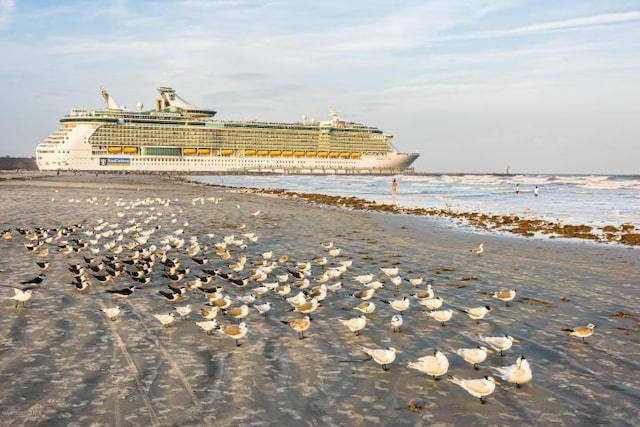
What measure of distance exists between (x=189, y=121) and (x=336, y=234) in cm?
12040

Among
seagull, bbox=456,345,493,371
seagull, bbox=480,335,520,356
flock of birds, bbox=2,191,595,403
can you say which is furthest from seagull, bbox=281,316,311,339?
seagull, bbox=480,335,520,356

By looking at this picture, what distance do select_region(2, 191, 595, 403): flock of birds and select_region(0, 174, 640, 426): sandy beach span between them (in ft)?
0.28

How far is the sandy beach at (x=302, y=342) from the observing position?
6.38m

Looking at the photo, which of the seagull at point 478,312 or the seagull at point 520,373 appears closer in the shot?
the seagull at point 520,373

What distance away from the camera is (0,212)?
28141 mm

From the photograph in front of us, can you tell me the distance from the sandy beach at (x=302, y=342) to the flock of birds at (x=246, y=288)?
86 millimetres

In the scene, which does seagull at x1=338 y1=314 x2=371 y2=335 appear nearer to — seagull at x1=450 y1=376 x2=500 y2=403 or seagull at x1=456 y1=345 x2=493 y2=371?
seagull at x1=456 y1=345 x2=493 y2=371

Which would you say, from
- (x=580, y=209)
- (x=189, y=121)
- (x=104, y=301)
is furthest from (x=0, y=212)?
(x=189, y=121)

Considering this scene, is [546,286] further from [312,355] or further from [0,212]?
[0,212]

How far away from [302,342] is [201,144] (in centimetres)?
13267

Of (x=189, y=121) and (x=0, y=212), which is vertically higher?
(x=189, y=121)

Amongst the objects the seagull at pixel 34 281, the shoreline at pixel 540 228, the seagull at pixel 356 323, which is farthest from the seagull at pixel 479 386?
the shoreline at pixel 540 228

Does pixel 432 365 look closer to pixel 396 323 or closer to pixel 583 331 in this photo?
pixel 396 323

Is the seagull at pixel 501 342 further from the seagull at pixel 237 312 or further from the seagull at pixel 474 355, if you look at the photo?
the seagull at pixel 237 312
